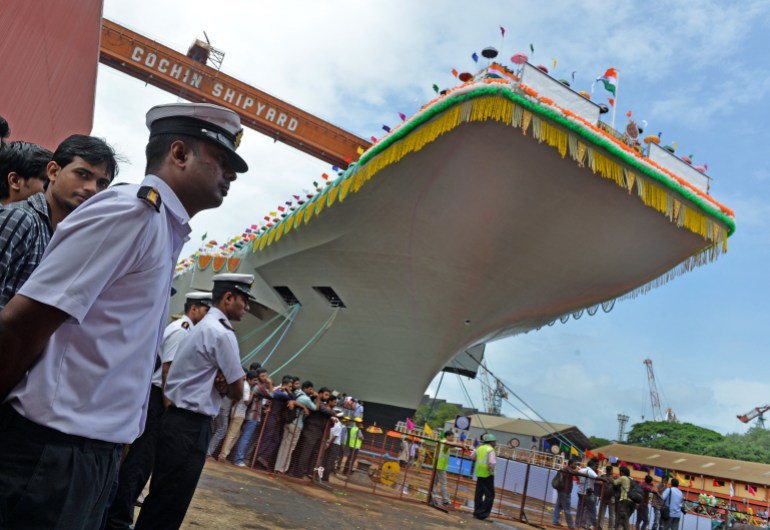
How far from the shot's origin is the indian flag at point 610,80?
10.3 m

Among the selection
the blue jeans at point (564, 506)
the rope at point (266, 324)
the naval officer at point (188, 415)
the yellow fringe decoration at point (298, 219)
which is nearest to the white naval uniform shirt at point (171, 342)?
the naval officer at point (188, 415)

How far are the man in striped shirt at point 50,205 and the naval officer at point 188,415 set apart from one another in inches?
39.5

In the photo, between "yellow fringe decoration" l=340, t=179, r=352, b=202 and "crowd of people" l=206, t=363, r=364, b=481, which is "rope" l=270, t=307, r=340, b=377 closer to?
"yellow fringe decoration" l=340, t=179, r=352, b=202

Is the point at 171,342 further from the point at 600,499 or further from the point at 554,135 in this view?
the point at 600,499

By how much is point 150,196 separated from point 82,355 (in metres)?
0.41

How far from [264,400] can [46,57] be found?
211 inches

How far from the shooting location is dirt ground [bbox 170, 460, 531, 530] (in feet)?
15.8

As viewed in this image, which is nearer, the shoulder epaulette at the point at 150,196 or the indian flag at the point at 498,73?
the shoulder epaulette at the point at 150,196

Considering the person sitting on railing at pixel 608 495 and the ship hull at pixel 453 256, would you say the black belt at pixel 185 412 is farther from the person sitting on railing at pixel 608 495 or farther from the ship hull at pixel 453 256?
the person sitting on railing at pixel 608 495

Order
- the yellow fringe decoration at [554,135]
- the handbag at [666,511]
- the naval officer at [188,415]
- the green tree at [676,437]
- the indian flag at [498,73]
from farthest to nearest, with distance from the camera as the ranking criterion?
the green tree at [676,437] → the handbag at [666,511] → the indian flag at [498,73] → the yellow fringe decoration at [554,135] → the naval officer at [188,415]

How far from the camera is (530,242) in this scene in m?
11.0

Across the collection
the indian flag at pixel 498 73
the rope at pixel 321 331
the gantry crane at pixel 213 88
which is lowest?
the rope at pixel 321 331

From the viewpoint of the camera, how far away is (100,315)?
54.2 inches

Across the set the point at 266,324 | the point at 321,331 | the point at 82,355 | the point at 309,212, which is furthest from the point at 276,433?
the point at 82,355
